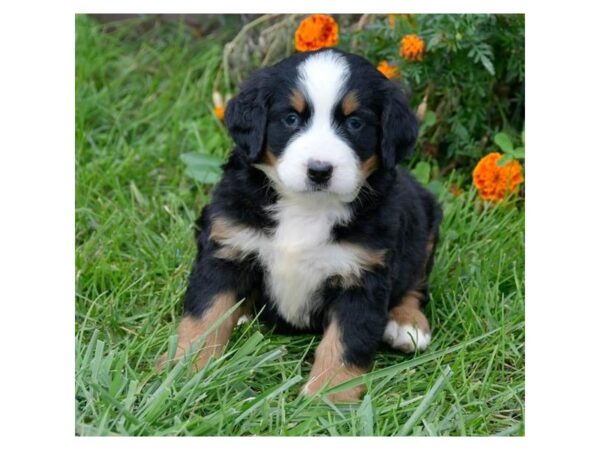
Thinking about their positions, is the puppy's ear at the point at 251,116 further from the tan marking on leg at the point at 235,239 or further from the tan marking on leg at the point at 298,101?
the tan marking on leg at the point at 235,239

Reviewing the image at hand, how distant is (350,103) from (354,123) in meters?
0.08

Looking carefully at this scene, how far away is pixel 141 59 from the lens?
20.1 ft

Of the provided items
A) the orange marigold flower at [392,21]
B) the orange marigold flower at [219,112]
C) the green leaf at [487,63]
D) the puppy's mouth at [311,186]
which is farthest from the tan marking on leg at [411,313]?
the orange marigold flower at [219,112]

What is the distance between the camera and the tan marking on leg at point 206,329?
358 centimetres

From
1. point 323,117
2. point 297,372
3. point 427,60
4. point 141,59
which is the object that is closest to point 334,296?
point 297,372

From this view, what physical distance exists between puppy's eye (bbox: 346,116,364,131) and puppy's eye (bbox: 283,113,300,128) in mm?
174

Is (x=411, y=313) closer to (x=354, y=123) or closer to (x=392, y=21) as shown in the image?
(x=354, y=123)

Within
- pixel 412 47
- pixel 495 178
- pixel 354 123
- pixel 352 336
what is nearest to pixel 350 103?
pixel 354 123

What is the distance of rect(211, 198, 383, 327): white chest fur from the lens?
3.55 m

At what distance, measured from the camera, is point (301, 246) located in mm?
3549

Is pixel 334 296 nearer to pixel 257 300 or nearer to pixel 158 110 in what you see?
pixel 257 300

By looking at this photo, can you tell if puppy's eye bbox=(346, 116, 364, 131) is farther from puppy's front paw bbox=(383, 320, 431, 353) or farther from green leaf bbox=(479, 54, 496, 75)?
green leaf bbox=(479, 54, 496, 75)

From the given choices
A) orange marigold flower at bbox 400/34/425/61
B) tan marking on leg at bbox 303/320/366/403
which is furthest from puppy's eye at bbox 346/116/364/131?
orange marigold flower at bbox 400/34/425/61

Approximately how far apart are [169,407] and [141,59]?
341 cm
